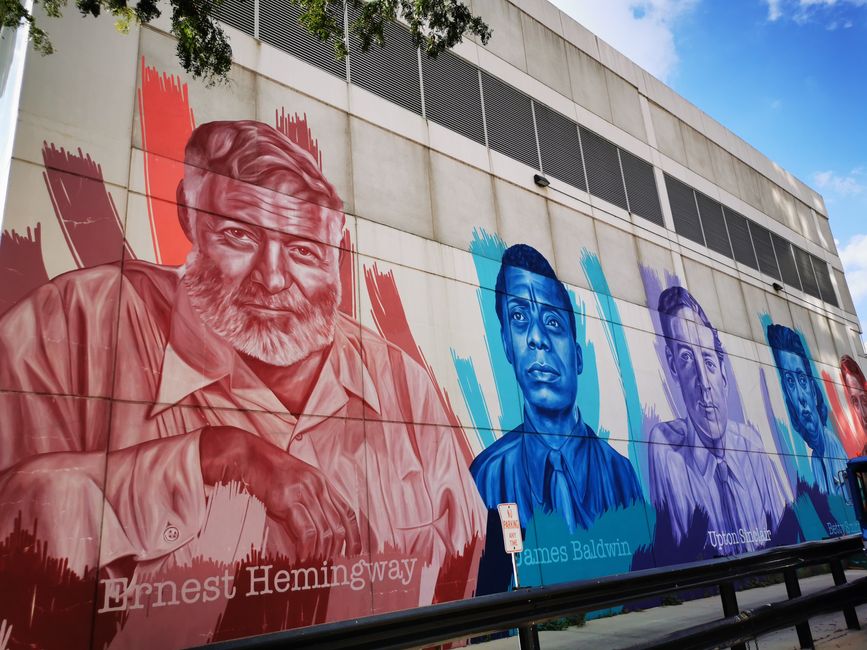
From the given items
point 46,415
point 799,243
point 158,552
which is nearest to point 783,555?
point 158,552

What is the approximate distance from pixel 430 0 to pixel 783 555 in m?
8.33

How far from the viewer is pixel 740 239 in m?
22.7

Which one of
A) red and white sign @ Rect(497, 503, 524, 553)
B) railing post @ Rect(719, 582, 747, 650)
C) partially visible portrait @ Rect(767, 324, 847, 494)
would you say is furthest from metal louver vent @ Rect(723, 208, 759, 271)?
railing post @ Rect(719, 582, 747, 650)

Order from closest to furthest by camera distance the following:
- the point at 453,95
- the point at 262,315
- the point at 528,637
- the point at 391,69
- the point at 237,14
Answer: the point at 528,637
the point at 262,315
the point at 237,14
the point at 391,69
the point at 453,95

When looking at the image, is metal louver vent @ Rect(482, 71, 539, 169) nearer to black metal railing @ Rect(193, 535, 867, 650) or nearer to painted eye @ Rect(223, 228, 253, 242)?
painted eye @ Rect(223, 228, 253, 242)

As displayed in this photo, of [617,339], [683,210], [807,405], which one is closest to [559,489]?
[617,339]

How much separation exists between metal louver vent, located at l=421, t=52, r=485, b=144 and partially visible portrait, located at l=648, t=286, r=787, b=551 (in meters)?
7.29

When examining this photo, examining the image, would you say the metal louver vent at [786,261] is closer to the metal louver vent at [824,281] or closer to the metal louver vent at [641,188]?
the metal louver vent at [824,281]

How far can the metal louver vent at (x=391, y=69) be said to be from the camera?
12758mm

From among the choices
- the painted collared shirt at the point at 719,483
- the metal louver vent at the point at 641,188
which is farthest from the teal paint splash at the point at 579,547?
the metal louver vent at the point at 641,188

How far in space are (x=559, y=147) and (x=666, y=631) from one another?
38.6ft

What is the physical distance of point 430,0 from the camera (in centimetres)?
890

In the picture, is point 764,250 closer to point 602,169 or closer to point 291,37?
point 602,169

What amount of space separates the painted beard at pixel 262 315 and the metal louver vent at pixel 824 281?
961 inches
